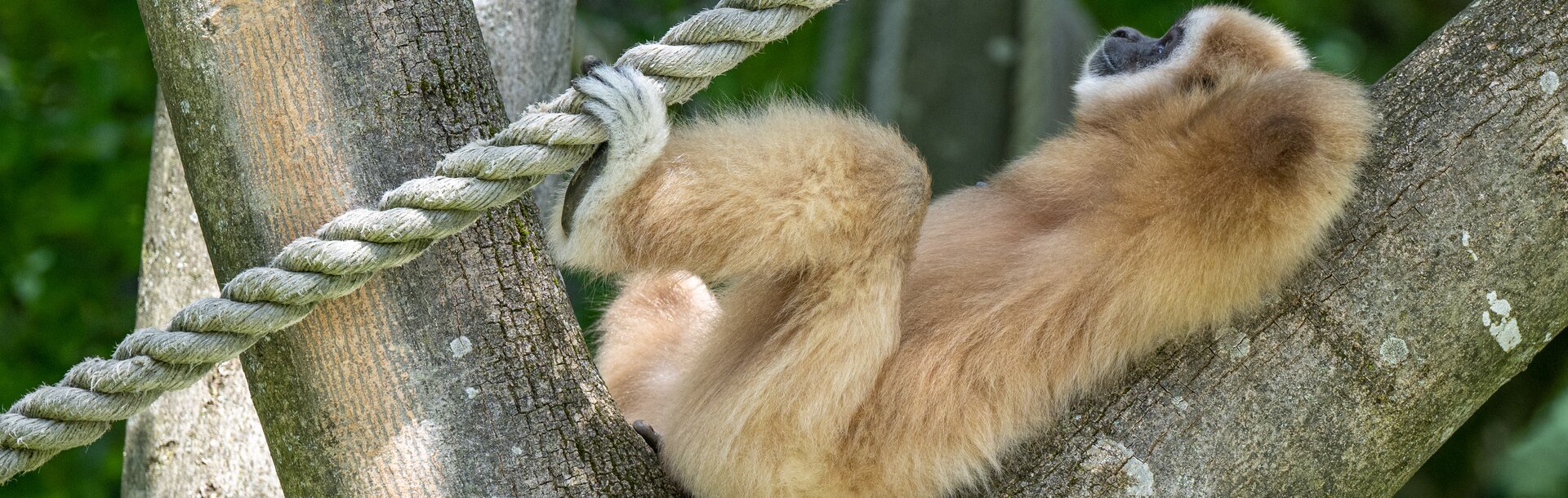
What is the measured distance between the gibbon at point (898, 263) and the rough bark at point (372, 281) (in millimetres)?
239

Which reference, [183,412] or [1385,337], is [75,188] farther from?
[1385,337]

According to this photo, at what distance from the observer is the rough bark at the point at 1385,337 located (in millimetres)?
1831

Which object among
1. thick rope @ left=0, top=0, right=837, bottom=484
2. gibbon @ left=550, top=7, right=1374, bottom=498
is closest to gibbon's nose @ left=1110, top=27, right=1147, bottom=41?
gibbon @ left=550, top=7, right=1374, bottom=498

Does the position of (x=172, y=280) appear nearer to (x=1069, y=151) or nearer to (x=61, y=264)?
(x=1069, y=151)

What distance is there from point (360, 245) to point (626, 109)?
0.46 metres

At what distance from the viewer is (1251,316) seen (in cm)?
192

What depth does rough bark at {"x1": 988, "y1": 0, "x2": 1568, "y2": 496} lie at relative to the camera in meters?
1.83

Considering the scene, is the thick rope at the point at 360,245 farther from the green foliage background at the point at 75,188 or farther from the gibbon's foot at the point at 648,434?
the green foliage background at the point at 75,188

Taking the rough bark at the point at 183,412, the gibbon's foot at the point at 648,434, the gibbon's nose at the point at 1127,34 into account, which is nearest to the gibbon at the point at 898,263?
the gibbon's foot at the point at 648,434

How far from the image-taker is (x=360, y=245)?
1659 millimetres

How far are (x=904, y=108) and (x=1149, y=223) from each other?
14.2 ft

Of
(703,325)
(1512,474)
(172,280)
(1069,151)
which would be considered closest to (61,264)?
(172,280)

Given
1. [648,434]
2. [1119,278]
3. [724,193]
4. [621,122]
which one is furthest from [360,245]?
[1119,278]

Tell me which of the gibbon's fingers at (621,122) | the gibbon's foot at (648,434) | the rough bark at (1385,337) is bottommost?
the gibbon's foot at (648,434)
